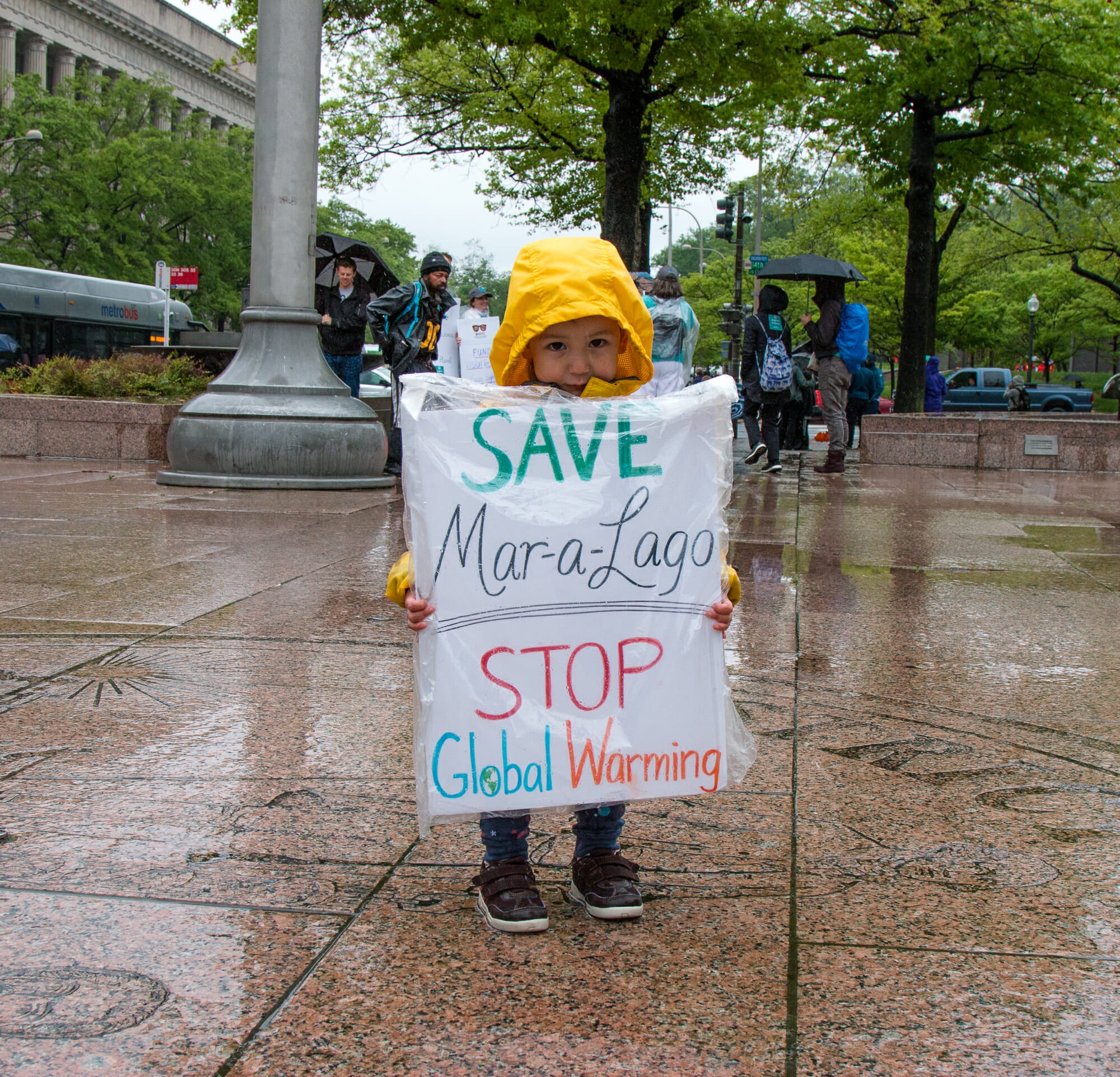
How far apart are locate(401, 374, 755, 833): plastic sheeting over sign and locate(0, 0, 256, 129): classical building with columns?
48837mm

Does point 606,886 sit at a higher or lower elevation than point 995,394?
lower

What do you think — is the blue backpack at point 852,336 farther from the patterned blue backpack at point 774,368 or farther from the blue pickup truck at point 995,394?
the blue pickup truck at point 995,394

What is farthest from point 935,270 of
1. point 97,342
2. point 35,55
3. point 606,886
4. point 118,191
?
point 35,55

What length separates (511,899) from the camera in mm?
2447

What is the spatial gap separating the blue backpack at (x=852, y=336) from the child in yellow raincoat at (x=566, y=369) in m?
10.3

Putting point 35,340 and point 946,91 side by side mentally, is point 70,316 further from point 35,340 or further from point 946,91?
point 946,91

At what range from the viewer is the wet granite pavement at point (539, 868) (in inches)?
79.4

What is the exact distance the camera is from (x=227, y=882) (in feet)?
8.55

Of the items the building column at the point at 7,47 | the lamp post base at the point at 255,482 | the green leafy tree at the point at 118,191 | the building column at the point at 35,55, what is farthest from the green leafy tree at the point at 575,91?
the building column at the point at 35,55

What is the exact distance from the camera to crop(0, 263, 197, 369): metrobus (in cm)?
2795

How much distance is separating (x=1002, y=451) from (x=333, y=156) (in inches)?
580

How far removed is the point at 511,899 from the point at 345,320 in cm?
1008

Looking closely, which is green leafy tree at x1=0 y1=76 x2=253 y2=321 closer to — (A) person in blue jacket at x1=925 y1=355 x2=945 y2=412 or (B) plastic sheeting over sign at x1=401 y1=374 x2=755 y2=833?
(A) person in blue jacket at x1=925 y1=355 x2=945 y2=412

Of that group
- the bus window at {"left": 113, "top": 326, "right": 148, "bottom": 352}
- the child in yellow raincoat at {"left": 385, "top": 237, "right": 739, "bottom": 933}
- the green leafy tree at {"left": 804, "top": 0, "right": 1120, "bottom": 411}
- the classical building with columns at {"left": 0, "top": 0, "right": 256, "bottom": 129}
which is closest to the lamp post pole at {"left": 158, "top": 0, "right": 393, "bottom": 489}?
the child in yellow raincoat at {"left": 385, "top": 237, "right": 739, "bottom": 933}
